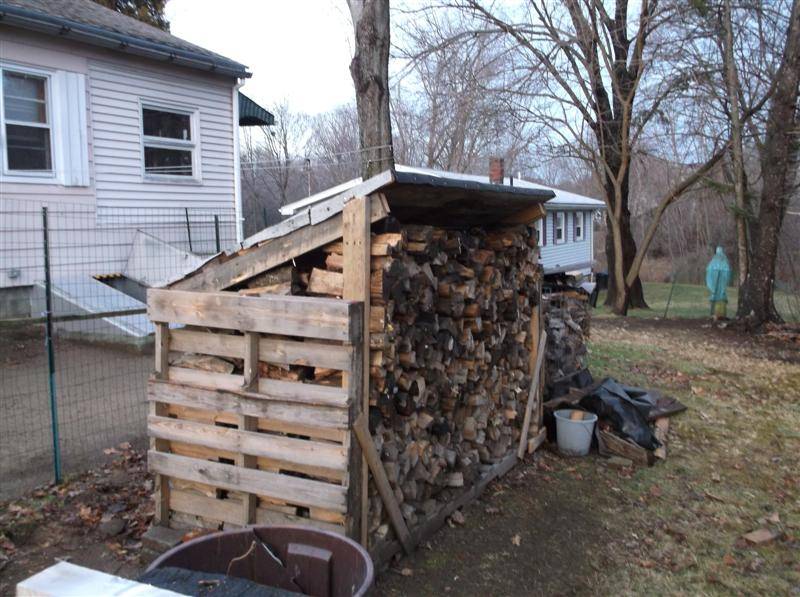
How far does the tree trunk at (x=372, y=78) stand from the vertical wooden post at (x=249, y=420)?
3.94m

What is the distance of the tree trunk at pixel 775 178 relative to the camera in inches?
491

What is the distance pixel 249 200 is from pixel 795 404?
26.3 meters

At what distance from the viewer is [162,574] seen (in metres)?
2.34

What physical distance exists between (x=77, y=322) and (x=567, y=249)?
905 inches

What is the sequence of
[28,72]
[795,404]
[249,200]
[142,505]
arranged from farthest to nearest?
1. [249,200]
2. [28,72]
3. [795,404]
4. [142,505]

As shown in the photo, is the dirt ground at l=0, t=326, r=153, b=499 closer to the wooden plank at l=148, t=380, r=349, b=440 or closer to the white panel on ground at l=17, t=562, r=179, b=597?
the wooden plank at l=148, t=380, r=349, b=440

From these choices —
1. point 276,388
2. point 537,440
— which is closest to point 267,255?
point 276,388

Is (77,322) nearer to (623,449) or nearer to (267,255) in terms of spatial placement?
(267,255)

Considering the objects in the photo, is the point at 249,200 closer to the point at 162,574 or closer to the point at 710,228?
the point at 710,228

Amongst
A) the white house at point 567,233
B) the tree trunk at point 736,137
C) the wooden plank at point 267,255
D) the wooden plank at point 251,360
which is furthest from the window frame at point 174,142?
the white house at point 567,233

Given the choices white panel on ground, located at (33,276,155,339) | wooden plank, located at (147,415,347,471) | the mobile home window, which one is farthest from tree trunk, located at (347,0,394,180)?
the mobile home window

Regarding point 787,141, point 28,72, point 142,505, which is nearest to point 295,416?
point 142,505

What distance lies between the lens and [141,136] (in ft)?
36.1

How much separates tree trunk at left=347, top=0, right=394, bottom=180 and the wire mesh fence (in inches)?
94.0
